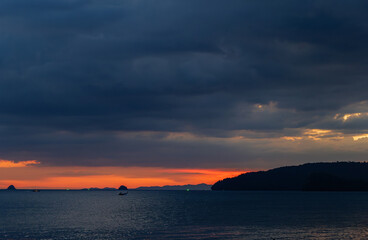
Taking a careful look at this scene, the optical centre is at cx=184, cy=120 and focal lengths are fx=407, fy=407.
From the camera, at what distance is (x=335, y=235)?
251 feet

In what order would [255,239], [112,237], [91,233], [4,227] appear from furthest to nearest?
[4,227] < [91,233] < [112,237] < [255,239]

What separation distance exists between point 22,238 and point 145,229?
83.9 feet

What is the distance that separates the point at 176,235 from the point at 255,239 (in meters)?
15.5

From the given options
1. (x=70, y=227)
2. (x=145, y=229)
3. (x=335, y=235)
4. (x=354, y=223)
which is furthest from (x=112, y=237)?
(x=354, y=223)

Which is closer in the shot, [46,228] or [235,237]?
[235,237]

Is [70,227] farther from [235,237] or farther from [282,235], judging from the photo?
[282,235]

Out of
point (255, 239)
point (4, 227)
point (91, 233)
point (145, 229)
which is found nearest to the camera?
point (255, 239)

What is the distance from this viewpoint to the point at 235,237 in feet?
246

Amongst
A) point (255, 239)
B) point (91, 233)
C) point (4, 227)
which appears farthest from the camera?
point (4, 227)

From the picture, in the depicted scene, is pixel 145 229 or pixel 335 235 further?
pixel 145 229

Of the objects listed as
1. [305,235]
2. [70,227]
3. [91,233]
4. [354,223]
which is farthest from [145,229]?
[354,223]

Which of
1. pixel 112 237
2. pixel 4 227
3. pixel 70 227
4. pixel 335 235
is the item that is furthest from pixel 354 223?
pixel 4 227

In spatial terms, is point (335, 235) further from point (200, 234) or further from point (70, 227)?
point (70, 227)

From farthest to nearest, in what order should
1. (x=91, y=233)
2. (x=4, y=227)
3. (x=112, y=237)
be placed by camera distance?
(x=4, y=227) < (x=91, y=233) < (x=112, y=237)
